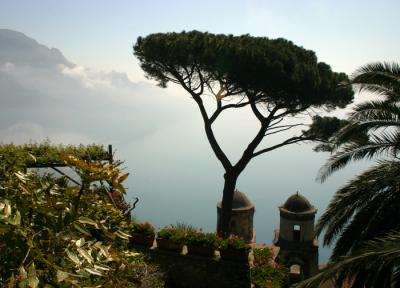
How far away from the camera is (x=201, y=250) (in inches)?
413

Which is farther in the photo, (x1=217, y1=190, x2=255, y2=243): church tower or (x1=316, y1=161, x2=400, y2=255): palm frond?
(x1=217, y1=190, x2=255, y2=243): church tower

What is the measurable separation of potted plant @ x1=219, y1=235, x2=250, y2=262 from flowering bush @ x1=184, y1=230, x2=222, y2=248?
262 mm

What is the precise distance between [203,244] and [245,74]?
30.1ft

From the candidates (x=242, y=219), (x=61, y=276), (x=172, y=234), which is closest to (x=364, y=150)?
(x=172, y=234)

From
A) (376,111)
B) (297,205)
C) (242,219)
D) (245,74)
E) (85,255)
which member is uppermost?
(245,74)

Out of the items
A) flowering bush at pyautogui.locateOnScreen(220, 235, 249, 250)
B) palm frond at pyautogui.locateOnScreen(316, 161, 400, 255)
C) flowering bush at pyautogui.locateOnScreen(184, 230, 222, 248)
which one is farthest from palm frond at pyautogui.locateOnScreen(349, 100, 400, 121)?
flowering bush at pyautogui.locateOnScreen(184, 230, 222, 248)

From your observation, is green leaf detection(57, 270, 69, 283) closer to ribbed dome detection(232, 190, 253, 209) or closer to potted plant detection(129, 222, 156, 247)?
potted plant detection(129, 222, 156, 247)

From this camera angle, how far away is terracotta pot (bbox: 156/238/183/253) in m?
10.8

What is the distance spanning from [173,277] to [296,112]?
1149 cm

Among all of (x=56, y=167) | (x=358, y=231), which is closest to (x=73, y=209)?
(x=358, y=231)

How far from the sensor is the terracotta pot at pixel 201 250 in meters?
10.4

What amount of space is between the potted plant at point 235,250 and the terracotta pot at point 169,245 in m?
1.31

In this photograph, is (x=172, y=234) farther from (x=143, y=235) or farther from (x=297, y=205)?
(x=297, y=205)

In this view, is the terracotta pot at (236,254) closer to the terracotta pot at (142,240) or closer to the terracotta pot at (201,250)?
the terracotta pot at (201,250)
